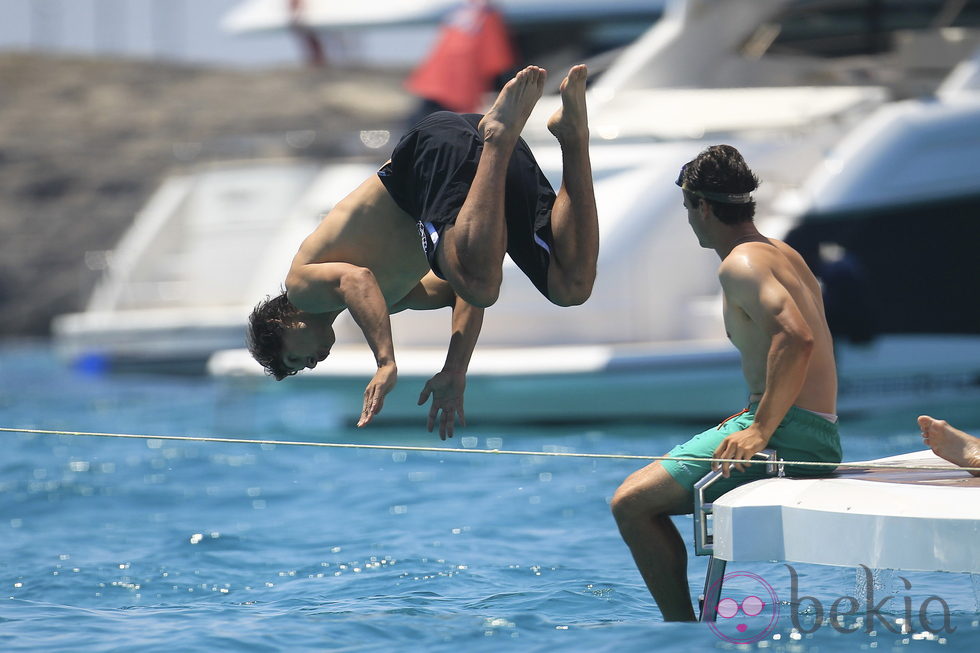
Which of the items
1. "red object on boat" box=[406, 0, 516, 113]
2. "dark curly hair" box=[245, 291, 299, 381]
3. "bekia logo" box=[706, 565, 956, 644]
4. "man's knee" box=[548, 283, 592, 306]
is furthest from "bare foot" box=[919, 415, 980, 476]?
"red object on boat" box=[406, 0, 516, 113]

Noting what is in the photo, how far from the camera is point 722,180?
467cm

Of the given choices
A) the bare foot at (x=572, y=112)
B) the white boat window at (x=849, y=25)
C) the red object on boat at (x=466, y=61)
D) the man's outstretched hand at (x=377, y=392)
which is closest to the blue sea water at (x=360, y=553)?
the man's outstretched hand at (x=377, y=392)

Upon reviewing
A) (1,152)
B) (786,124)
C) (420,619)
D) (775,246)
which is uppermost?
(1,152)

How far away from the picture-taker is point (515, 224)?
16.5 feet

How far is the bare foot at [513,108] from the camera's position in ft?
15.4

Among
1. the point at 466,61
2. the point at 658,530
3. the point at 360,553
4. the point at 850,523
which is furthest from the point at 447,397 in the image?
the point at 466,61

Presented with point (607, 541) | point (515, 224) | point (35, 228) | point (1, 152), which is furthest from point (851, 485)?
point (1, 152)

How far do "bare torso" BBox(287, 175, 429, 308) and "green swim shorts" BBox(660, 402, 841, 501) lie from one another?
123cm

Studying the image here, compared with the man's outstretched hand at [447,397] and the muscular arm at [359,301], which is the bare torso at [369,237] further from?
the man's outstretched hand at [447,397]

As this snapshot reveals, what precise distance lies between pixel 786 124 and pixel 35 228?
2323 cm

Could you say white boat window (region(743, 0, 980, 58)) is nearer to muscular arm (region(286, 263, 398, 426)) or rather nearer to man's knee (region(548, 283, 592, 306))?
man's knee (region(548, 283, 592, 306))

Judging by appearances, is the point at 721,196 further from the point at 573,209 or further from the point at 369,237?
the point at 369,237

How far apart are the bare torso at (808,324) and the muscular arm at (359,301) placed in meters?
1.14

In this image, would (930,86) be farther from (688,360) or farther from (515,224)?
(515,224)
